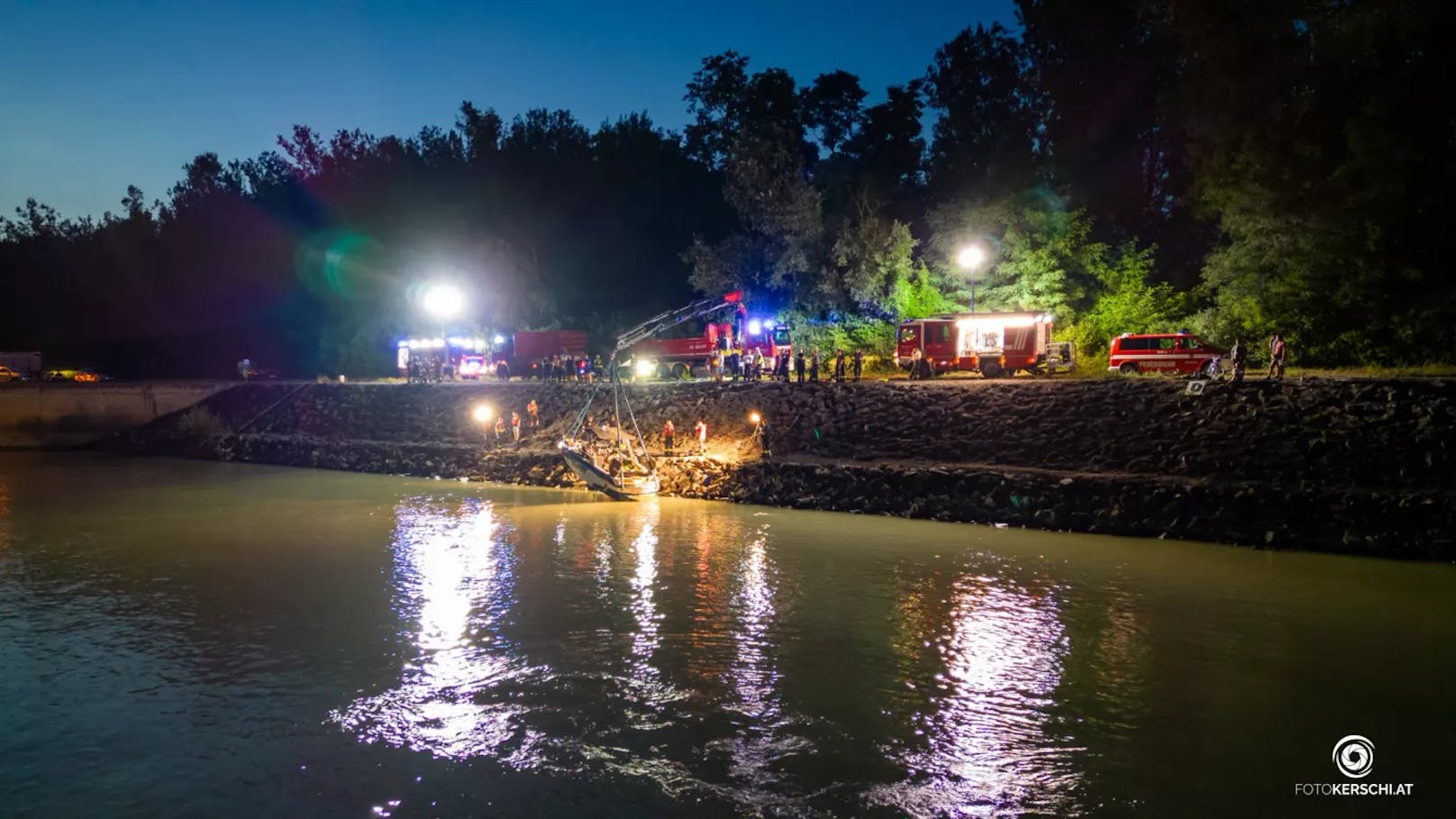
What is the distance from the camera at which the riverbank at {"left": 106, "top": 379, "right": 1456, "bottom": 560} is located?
23.6 m

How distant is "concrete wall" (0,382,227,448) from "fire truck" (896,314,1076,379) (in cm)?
4092

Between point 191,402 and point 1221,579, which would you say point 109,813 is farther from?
point 191,402

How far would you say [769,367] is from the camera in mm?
41125

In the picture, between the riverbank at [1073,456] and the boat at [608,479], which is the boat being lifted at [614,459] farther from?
the riverbank at [1073,456]

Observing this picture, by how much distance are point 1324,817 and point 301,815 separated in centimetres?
1035

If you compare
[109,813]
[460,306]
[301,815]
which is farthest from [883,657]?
[460,306]

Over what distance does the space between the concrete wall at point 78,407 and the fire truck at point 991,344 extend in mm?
40922

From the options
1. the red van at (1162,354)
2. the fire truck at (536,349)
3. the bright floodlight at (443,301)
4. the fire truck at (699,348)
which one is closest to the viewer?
the red van at (1162,354)

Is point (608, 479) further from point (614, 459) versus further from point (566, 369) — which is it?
point (566, 369)

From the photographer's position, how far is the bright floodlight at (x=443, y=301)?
53.3m

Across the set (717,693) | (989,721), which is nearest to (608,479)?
(717,693)

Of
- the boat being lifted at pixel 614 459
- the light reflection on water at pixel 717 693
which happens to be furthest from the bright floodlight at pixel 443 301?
the light reflection on water at pixel 717 693

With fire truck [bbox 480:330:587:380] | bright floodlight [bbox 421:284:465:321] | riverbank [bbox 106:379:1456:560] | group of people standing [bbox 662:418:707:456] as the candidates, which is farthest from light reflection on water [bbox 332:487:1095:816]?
bright floodlight [bbox 421:284:465:321]

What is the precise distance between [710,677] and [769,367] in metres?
27.6
